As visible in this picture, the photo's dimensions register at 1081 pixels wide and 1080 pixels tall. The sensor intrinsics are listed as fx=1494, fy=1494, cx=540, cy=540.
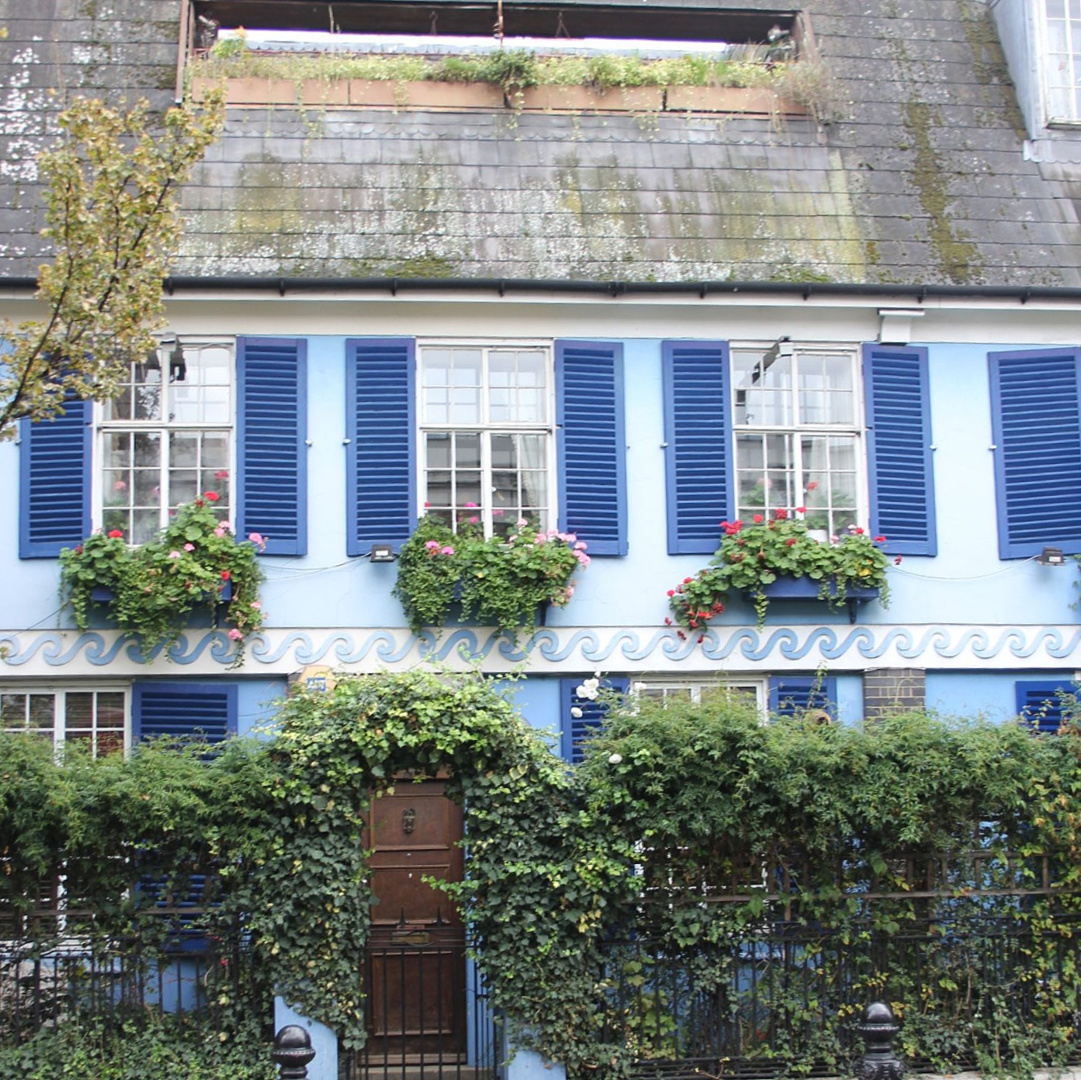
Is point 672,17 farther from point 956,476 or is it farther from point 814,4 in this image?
point 956,476

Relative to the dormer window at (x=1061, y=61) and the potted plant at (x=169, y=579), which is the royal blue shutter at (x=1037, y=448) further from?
the potted plant at (x=169, y=579)

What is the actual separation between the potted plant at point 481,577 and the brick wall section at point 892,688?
8.60 ft

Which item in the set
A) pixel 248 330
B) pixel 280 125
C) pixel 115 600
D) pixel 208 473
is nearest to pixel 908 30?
pixel 280 125

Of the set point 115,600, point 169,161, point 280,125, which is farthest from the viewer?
point 280,125

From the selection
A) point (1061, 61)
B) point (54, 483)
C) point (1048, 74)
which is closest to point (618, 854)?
point (54, 483)

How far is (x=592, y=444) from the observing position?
1242 cm

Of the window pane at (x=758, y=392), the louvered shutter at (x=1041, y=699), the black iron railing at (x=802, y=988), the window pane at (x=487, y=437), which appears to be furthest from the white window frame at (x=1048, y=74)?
the black iron railing at (x=802, y=988)

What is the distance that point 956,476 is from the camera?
503 inches

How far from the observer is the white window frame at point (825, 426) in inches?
497

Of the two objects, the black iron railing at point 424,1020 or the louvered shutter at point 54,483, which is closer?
the black iron railing at point 424,1020

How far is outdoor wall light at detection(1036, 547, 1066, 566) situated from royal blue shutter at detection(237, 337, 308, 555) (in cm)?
612

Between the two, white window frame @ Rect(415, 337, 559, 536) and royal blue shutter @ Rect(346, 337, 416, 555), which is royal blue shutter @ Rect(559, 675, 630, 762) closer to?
white window frame @ Rect(415, 337, 559, 536)

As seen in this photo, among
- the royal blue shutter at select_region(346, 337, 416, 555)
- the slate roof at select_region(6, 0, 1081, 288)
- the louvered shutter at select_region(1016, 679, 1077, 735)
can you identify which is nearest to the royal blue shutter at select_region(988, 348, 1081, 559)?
the slate roof at select_region(6, 0, 1081, 288)

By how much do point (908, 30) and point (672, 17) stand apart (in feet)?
7.60
